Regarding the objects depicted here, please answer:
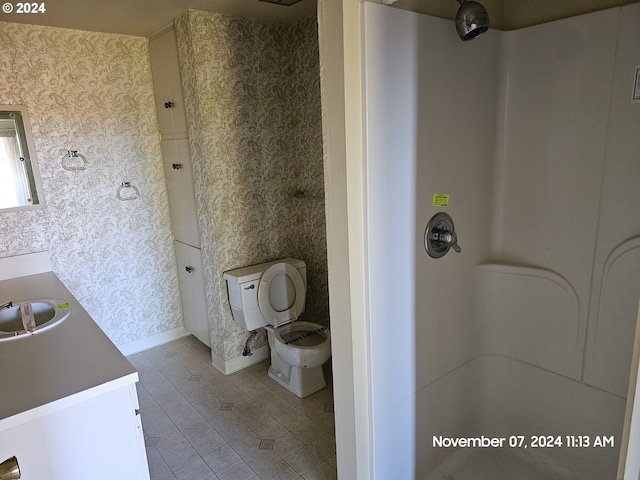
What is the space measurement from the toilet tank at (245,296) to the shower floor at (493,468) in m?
1.36

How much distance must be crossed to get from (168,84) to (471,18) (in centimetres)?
208

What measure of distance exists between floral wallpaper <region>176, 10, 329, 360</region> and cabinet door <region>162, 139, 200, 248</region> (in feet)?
0.48

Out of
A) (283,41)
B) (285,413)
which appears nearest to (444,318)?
(285,413)

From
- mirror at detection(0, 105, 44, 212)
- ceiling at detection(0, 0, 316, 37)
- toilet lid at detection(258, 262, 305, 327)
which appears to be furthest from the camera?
toilet lid at detection(258, 262, 305, 327)

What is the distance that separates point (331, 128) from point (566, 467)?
1726 millimetres

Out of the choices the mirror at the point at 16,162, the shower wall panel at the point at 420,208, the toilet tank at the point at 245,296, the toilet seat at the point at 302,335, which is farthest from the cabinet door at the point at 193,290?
the shower wall panel at the point at 420,208

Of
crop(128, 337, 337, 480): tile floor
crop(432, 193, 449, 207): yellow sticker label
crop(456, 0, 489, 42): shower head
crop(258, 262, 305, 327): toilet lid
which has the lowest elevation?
crop(128, 337, 337, 480): tile floor

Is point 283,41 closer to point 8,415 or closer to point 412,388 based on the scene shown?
point 412,388

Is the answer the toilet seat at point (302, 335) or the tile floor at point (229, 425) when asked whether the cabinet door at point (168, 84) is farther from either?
the tile floor at point (229, 425)

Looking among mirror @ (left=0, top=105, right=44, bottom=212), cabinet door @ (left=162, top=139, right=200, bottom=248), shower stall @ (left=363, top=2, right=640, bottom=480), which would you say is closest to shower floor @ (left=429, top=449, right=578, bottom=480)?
shower stall @ (left=363, top=2, right=640, bottom=480)

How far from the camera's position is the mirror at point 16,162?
A: 95.4 inches

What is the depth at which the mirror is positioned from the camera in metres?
2.42

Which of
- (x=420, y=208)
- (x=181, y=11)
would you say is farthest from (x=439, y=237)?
(x=181, y=11)

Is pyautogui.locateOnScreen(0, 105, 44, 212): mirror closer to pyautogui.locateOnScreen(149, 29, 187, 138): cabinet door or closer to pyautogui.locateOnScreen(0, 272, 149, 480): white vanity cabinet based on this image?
pyautogui.locateOnScreen(149, 29, 187, 138): cabinet door
